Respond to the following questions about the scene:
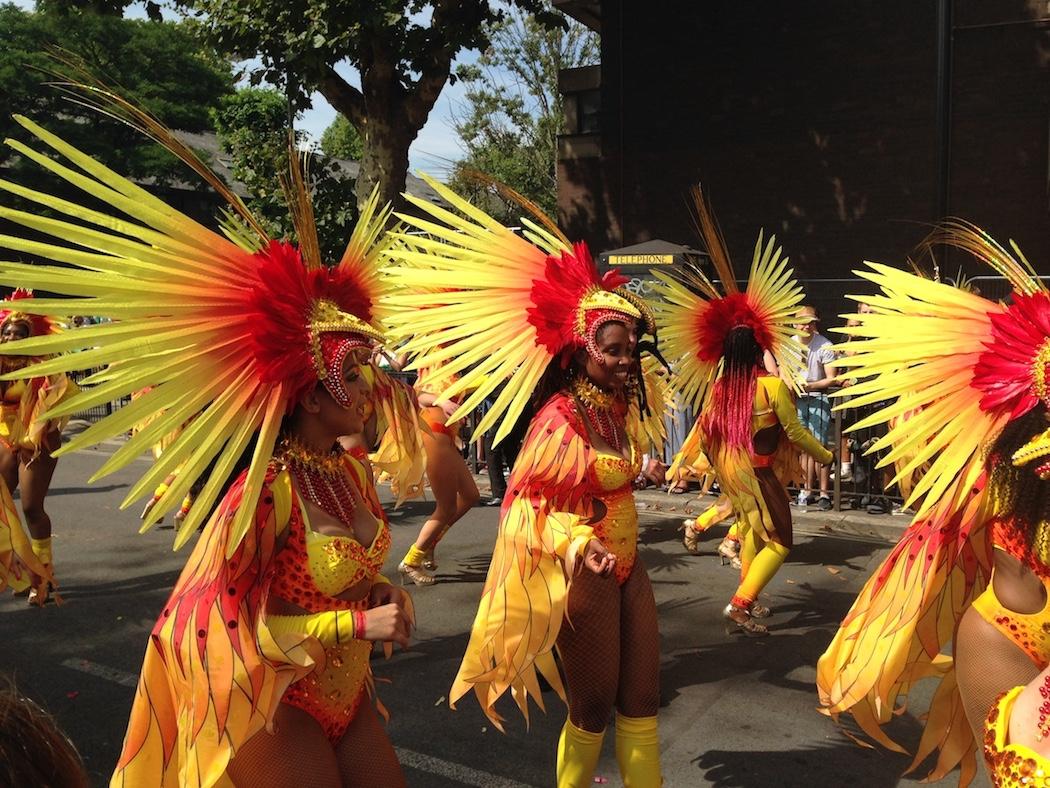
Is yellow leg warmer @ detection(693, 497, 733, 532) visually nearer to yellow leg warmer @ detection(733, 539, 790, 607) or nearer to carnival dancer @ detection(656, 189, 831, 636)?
carnival dancer @ detection(656, 189, 831, 636)

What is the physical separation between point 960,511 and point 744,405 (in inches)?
110

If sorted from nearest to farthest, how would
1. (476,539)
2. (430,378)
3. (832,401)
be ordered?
(430,378) < (476,539) < (832,401)

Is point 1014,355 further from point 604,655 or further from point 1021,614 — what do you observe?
point 604,655


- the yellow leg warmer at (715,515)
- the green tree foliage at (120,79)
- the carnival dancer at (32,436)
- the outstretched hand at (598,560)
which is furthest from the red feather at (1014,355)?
the green tree foliage at (120,79)

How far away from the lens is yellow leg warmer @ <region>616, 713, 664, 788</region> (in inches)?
123

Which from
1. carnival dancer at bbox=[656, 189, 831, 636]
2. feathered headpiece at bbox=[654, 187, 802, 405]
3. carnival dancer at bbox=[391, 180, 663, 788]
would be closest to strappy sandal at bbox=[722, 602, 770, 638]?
carnival dancer at bbox=[656, 189, 831, 636]

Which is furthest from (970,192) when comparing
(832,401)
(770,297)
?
(770,297)

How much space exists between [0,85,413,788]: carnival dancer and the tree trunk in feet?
30.6

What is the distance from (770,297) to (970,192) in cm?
955

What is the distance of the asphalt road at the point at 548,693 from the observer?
390 cm

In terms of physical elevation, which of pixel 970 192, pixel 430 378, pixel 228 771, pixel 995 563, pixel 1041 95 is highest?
pixel 1041 95

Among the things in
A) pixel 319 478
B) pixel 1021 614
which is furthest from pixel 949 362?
pixel 319 478

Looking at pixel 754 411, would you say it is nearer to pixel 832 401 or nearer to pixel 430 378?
pixel 430 378

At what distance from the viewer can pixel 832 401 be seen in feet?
28.5
